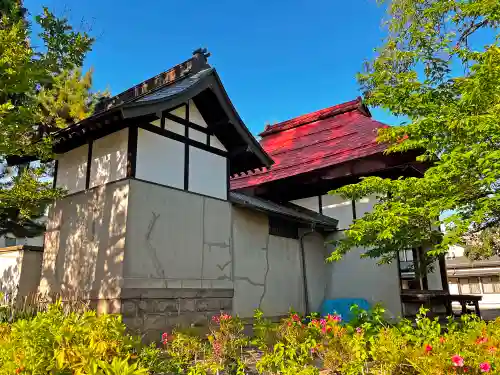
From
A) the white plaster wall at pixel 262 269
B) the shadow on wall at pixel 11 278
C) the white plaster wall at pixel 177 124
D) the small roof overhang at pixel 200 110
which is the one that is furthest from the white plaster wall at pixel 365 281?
the shadow on wall at pixel 11 278

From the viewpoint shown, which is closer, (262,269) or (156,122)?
(156,122)

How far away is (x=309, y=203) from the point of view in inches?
502

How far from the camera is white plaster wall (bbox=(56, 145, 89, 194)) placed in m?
8.64

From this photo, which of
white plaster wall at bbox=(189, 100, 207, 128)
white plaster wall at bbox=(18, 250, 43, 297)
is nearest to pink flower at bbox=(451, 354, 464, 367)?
white plaster wall at bbox=(189, 100, 207, 128)

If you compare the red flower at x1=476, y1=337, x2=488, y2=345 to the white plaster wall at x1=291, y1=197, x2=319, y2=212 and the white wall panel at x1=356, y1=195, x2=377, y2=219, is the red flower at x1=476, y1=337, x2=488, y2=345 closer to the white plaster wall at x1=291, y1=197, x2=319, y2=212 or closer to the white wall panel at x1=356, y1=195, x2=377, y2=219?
the white wall panel at x1=356, y1=195, x2=377, y2=219

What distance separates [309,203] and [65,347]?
9696mm

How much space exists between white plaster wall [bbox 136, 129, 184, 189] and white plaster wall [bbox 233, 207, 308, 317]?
197cm

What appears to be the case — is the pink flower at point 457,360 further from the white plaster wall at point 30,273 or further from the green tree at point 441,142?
the white plaster wall at point 30,273

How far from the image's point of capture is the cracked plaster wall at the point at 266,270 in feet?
31.0

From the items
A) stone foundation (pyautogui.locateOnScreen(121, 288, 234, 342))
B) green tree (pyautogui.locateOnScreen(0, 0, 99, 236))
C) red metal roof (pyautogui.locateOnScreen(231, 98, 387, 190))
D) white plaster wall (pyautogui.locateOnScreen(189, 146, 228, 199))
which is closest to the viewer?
green tree (pyautogui.locateOnScreen(0, 0, 99, 236))

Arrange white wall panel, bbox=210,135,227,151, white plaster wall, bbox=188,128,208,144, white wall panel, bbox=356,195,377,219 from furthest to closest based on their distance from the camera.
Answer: white wall panel, bbox=356,195,377,219, white wall panel, bbox=210,135,227,151, white plaster wall, bbox=188,128,208,144

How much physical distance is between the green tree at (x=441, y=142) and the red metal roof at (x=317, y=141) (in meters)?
4.19

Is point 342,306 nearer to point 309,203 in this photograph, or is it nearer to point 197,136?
point 309,203

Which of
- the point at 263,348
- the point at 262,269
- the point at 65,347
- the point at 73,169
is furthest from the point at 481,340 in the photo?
the point at 73,169
